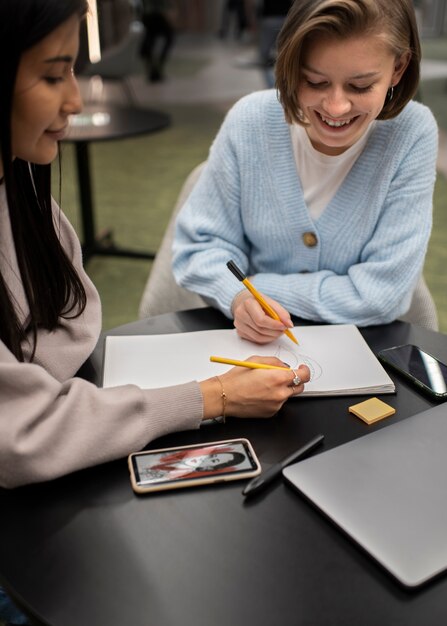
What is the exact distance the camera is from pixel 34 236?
1045 millimetres

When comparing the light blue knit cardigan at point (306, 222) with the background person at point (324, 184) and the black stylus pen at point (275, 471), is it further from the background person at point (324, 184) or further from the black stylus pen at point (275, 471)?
the black stylus pen at point (275, 471)

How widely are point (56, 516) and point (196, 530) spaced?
162mm

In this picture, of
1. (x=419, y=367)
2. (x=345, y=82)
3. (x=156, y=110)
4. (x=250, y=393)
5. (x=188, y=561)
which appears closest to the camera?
(x=188, y=561)

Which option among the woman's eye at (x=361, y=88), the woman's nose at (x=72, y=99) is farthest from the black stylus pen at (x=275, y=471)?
the woman's eye at (x=361, y=88)

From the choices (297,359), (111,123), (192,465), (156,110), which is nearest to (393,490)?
(192,465)

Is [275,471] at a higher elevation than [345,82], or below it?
below

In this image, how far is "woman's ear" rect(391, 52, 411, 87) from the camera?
1254mm

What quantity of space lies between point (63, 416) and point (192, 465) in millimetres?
170

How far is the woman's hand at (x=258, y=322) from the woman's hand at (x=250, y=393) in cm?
18

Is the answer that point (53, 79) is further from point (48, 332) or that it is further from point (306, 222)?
Answer: point (306, 222)

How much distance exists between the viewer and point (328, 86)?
1.22 metres

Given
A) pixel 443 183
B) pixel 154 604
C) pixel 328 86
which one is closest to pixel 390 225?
pixel 328 86

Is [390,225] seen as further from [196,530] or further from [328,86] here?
[196,530]

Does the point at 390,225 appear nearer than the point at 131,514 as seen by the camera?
No
